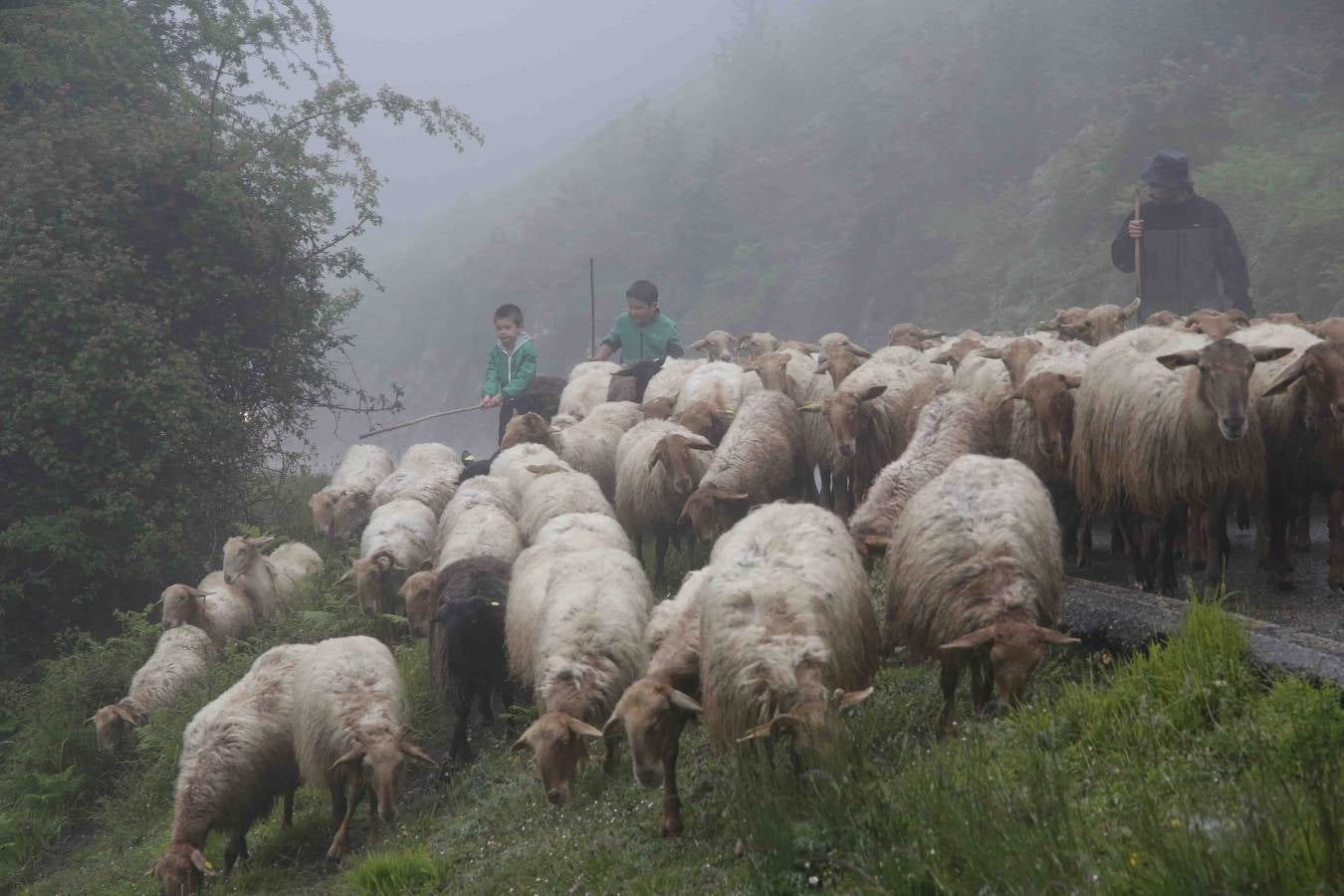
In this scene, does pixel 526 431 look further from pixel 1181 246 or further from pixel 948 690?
pixel 948 690

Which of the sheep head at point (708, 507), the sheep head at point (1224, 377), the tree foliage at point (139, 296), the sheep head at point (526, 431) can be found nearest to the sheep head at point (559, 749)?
the sheep head at point (708, 507)

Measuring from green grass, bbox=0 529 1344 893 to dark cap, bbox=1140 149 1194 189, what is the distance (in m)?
7.33

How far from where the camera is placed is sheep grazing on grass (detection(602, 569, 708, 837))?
5039mm

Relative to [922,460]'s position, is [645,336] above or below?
above

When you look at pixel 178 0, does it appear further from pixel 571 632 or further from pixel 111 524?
pixel 571 632

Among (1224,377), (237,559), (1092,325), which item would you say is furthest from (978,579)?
(237,559)

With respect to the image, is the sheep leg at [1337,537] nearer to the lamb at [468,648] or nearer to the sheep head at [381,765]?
the lamb at [468,648]

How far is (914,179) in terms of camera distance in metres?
38.4

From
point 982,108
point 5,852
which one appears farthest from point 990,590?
point 982,108

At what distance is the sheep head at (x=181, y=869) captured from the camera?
22.0 ft

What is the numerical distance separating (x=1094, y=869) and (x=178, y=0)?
17246 mm

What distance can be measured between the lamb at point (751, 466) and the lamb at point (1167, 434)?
2660mm

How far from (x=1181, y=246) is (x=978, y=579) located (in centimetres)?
782

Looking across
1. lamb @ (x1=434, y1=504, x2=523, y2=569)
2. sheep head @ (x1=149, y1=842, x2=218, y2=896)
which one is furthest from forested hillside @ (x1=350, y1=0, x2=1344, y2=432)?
sheep head @ (x1=149, y1=842, x2=218, y2=896)
